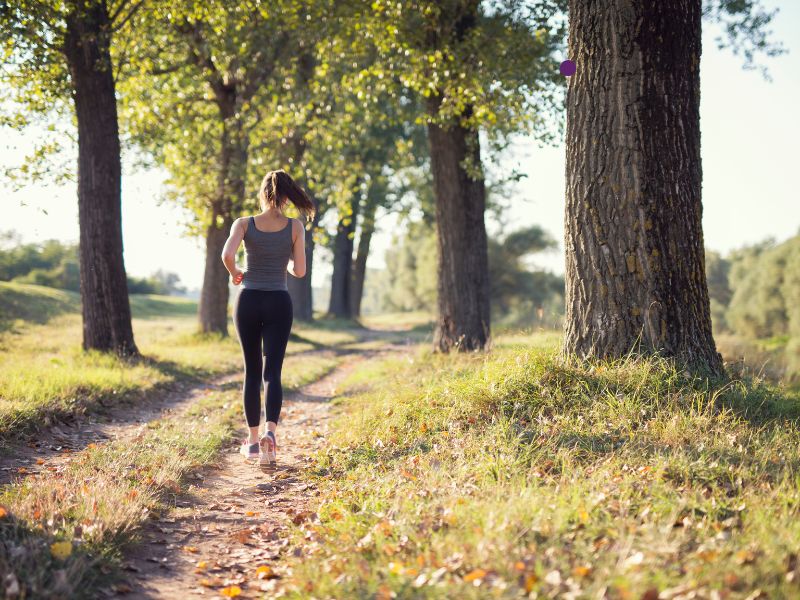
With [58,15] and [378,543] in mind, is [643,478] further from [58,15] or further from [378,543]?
[58,15]

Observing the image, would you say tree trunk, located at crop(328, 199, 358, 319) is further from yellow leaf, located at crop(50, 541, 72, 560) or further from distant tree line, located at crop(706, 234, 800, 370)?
yellow leaf, located at crop(50, 541, 72, 560)

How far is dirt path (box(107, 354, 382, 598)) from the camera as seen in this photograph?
3.54 meters

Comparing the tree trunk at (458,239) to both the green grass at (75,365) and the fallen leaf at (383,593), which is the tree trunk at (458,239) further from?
the fallen leaf at (383,593)

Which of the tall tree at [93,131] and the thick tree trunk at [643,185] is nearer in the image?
the thick tree trunk at [643,185]

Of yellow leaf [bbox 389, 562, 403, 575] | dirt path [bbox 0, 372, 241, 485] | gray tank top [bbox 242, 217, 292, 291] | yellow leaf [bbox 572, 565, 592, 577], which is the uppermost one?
gray tank top [bbox 242, 217, 292, 291]

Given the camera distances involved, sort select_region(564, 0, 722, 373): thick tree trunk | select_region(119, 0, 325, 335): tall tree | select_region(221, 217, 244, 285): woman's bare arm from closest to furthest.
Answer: select_region(221, 217, 244, 285): woman's bare arm, select_region(564, 0, 722, 373): thick tree trunk, select_region(119, 0, 325, 335): tall tree

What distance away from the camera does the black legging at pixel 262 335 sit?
556cm

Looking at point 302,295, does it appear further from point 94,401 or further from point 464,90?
point 94,401

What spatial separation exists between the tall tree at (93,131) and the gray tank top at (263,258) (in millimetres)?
6610

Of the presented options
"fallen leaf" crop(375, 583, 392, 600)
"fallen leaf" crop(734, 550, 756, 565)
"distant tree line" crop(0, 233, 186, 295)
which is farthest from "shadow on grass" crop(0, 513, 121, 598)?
"distant tree line" crop(0, 233, 186, 295)

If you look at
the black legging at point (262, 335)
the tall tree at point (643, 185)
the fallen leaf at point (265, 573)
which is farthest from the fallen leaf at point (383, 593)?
the tall tree at point (643, 185)

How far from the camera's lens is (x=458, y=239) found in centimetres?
1143

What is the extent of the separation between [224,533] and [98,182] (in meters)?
8.65

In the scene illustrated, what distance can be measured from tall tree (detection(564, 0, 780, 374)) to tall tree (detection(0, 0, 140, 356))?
28.2ft
